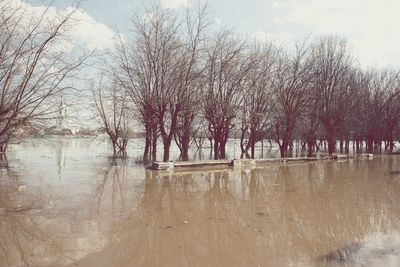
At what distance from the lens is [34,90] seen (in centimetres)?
866

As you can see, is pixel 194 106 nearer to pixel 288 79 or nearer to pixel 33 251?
pixel 288 79

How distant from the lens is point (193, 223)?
7.82 metres

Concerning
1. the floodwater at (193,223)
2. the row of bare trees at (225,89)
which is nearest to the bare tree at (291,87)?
the row of bare trees at (225,89)

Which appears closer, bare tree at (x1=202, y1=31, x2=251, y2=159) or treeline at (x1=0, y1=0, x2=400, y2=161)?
treeline at (x1=0, y1=0, x2=400, y2=161)

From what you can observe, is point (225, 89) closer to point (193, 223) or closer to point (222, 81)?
point (222, 81)

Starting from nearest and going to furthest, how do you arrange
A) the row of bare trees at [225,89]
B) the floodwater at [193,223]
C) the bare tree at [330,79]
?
the floodwater at [193,223] → the row of bare trees at [225,89] → the bare tree at [330,79]

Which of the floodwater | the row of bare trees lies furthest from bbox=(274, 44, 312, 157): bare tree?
the floodwater

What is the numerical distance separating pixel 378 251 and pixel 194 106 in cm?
1678

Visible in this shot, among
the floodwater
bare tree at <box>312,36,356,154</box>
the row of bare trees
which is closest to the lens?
the floodwater

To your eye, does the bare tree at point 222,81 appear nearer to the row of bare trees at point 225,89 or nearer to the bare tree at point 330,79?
the row of bare trees at point 225,89

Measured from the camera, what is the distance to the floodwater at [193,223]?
569 cm

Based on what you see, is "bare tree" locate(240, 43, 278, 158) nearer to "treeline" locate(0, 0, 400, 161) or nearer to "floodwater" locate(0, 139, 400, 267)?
"treeline" locate(0, 0, 400, 161)

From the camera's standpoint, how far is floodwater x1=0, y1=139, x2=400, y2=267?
5.69 metres

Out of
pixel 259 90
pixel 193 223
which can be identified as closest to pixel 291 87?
pixel 259 90
